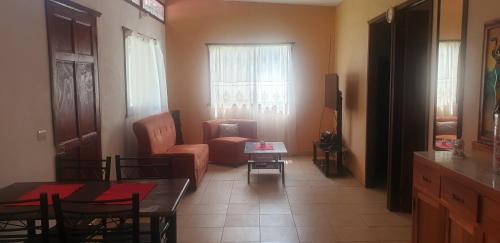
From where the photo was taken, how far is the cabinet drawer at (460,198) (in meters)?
1.92

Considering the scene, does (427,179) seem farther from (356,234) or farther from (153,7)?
(153,7)

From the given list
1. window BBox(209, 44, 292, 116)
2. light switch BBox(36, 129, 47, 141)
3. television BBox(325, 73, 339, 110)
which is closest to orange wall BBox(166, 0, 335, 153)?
window BBox(209, 44, 292, 116)

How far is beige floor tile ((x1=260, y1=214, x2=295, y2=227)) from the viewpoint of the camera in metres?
3.81

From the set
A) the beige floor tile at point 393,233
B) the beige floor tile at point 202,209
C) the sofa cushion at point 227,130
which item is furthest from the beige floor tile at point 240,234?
the sofa cushion at point 227,130

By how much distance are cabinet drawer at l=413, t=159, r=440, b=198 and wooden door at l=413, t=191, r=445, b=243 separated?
1.9 inches

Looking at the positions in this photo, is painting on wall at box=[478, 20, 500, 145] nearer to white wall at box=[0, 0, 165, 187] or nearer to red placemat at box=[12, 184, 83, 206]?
red placemat at box=[12, 184, 83, 206]

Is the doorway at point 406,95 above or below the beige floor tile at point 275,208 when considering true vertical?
above

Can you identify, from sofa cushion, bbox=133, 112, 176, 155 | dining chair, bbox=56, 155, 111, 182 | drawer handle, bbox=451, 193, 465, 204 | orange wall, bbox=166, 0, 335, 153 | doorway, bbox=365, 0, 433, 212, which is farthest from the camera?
orange wall, bbox=166, 0, 335, 153

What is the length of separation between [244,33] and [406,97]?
12.7 feet

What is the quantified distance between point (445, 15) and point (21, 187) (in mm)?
4050

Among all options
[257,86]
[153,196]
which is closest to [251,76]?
[257,86]

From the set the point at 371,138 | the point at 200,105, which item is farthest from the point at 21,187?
the point at 200,105

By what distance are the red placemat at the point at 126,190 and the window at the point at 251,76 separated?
15.5ft

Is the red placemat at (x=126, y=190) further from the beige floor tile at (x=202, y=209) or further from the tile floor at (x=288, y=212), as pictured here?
the beige floor tile at (x=202, y=209)
